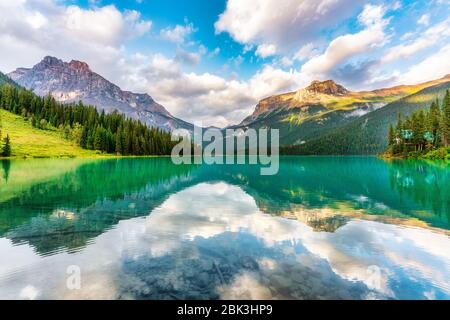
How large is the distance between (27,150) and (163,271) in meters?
136

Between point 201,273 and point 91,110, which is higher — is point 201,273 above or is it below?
below

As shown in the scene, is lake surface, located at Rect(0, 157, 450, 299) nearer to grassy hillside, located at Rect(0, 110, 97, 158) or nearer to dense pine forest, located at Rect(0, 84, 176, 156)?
grassy hillside, located at Rect(0, 110, 97, 158)

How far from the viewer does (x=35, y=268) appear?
13359 mm

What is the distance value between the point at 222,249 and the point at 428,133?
453 ft

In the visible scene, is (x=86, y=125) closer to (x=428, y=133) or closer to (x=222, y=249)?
(x=222, y=249)

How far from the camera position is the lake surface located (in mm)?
11492

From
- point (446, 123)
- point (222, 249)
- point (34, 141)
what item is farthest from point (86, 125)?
point (446, 123)

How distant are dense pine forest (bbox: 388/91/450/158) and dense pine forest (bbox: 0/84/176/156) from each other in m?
144

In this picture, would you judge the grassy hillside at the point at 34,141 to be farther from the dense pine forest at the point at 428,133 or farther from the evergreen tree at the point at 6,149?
the dense pine forest at the point at 428,133

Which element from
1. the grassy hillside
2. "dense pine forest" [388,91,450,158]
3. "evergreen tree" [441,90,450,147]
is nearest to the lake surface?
"evergreen tree" [441,90,450,147]
